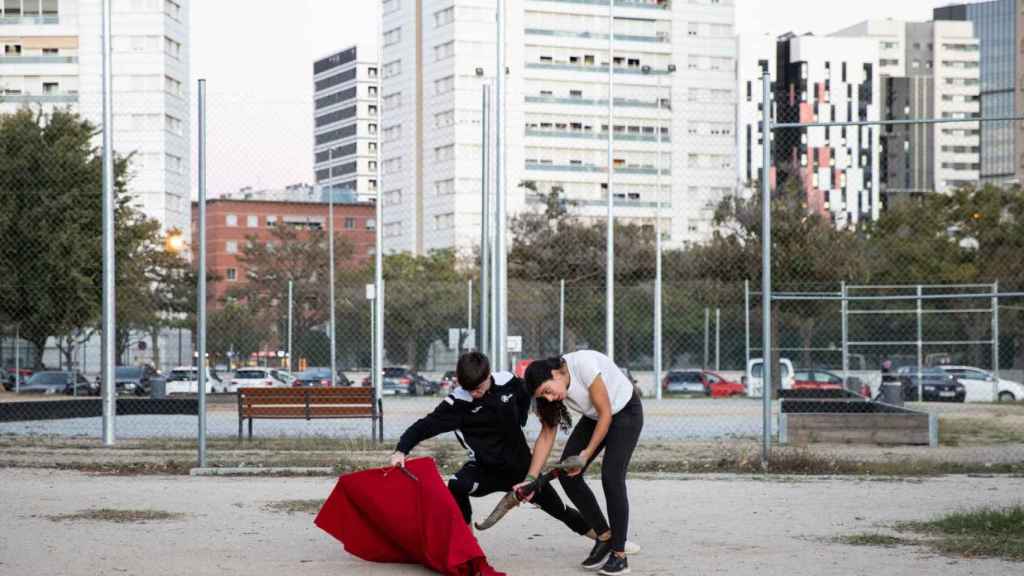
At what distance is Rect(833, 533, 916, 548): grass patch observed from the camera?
10859mm

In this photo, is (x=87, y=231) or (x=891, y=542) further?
(x=87, y=231)

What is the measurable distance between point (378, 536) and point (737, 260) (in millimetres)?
35919

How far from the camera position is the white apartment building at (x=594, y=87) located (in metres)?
81.7

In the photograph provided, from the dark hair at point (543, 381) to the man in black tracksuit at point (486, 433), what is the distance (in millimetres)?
141

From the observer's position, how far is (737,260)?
4500 cm

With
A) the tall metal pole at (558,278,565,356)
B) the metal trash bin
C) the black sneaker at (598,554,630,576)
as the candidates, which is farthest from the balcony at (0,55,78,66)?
the black sneaker at (598,554,630,576)

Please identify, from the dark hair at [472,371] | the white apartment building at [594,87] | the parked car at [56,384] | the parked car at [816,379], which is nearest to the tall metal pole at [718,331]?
the parked car at [816,379]

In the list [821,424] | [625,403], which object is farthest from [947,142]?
[625,403]

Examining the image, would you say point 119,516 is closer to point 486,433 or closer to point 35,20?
point 486,433

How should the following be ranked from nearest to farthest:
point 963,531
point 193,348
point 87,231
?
→ point 963,531
point 87,231
point 193,348

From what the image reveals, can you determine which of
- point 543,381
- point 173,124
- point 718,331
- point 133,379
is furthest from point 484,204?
point 133,379

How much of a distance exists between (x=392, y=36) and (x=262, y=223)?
1280 cm

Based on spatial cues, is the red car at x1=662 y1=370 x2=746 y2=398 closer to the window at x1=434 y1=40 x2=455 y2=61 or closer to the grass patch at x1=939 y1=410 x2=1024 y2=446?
the grass patch at x1=939 y1=410 x2=1024 y2=446

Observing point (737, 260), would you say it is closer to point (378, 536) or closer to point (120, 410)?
point (120, 410)
